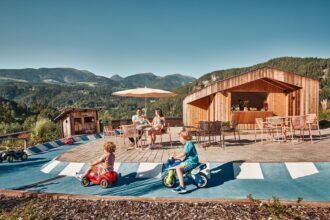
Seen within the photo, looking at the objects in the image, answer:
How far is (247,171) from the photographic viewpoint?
21.7 feet

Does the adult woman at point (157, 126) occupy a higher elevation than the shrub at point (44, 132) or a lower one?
higher

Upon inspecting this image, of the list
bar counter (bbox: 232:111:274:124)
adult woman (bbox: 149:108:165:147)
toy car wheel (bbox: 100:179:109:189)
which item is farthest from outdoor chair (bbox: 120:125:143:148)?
bar counter (bbox: 232:111:274:124)

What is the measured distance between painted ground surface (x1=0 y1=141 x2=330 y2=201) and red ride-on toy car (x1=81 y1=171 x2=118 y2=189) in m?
0.13

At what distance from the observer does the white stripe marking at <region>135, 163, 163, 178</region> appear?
22.7ft

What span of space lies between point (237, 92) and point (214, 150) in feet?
20.8

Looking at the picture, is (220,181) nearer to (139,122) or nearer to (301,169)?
(301,169)

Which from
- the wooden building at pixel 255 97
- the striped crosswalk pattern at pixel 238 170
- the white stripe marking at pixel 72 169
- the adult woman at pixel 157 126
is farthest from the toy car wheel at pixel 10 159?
the wooden building at pixel 255 97

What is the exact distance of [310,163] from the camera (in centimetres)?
659

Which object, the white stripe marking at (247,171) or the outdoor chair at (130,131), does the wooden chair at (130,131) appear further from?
the white stripe marking at (247,171)

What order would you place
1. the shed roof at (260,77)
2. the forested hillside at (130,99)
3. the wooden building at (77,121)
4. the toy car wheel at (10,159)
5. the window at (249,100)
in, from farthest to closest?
the forested hillside at (130,99)
the wooden building at (77,121)
the window at (249,100)
the shed roof at (260,77)
the toy car wheel at (10,159)

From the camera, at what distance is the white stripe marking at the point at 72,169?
745cm

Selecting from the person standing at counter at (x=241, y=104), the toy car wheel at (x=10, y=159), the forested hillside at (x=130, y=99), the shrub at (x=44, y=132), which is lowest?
the toy car wheel at (x=10, y=159)

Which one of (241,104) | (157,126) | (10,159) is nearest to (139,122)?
(157,126)

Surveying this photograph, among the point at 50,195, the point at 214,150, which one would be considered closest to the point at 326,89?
the point at 214,150
